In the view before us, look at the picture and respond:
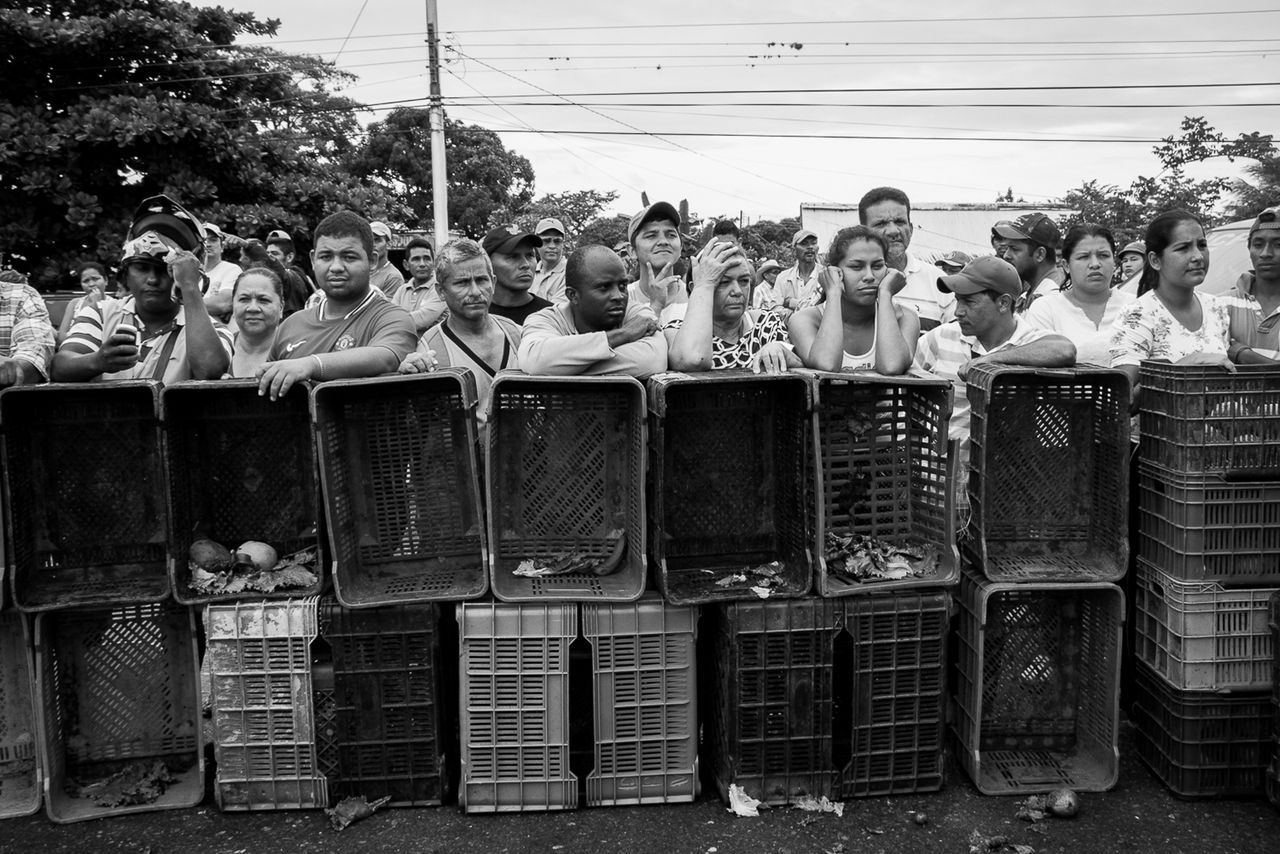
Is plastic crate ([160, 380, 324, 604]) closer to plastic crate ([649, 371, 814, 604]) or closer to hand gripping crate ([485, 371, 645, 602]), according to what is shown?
hand gripping crate ([485, 371, 645, 602])

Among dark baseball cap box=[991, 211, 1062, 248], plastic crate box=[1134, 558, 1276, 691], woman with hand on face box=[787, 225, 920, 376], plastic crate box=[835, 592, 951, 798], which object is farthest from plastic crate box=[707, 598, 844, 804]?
dark baseball cap box=[991, 211, 1062, 248]

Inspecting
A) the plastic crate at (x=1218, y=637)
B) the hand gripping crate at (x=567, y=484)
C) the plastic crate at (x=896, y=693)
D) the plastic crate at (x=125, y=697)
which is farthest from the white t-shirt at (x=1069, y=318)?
the plastic crate at (x=125, y=697)

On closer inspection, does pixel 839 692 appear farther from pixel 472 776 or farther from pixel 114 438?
pixel 114 438

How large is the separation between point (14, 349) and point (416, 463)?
1779 mm

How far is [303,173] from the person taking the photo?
15.9 m

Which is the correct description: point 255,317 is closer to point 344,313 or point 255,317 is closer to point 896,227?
point 344,313

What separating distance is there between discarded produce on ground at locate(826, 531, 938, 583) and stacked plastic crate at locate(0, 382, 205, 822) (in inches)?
108

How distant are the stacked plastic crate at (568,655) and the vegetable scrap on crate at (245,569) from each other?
81cm

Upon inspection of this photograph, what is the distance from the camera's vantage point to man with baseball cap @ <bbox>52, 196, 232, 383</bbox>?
3.91m

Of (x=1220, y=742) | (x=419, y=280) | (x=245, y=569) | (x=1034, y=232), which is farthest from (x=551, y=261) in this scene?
(x=1220, y=742)

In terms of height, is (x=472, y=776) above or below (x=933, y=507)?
below

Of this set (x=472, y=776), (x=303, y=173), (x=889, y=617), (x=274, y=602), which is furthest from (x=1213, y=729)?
(x=303, y=173)

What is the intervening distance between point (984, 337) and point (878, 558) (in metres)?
1.25

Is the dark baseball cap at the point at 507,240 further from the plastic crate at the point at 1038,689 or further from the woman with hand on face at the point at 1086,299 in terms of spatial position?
the plastic crate at the point at 1038,689
